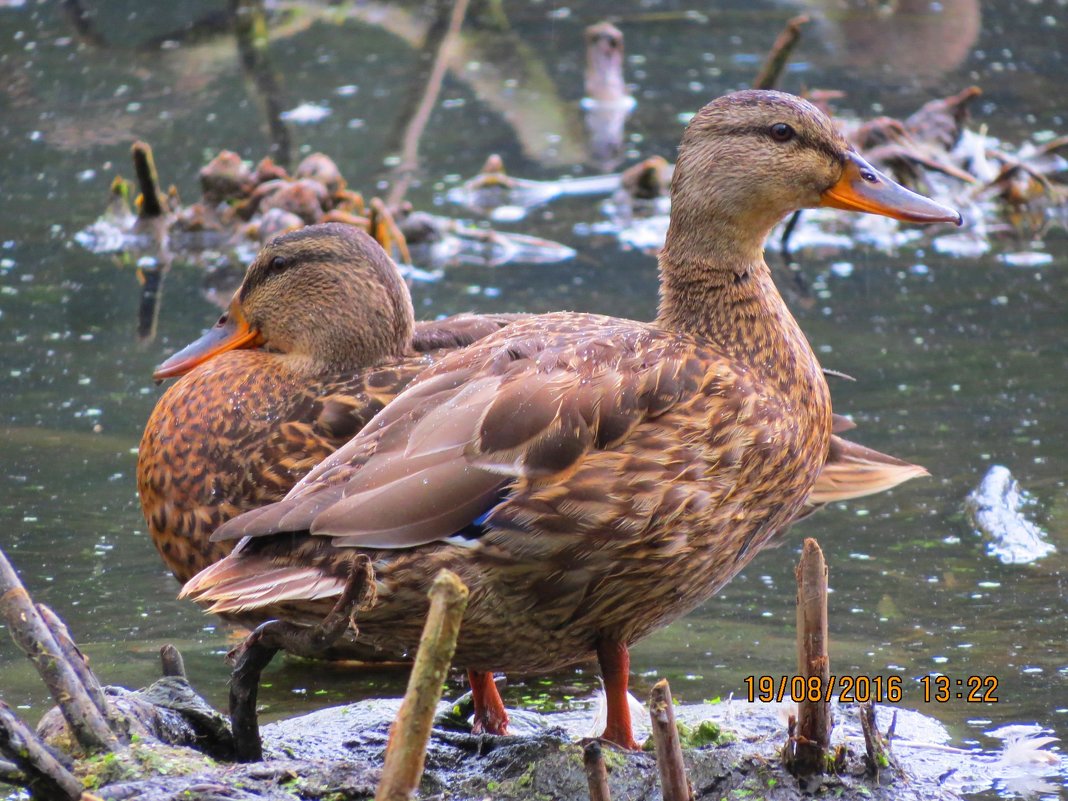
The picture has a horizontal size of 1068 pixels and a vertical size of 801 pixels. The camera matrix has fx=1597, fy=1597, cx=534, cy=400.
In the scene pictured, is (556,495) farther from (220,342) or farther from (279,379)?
(220,342)

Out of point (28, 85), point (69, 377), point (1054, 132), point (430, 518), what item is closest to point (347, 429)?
point (430, 518)

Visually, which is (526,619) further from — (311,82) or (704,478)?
(311,82)

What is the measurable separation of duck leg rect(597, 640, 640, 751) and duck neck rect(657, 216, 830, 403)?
2.60 ft

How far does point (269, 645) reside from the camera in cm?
337

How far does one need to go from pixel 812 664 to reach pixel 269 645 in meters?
1.13

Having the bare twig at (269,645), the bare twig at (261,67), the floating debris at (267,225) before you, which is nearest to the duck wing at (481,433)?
the bare twig at (269,645)

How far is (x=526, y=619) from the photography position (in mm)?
3498

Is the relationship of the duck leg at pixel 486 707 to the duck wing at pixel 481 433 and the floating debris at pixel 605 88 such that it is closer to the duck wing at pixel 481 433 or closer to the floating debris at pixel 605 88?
the duck wing at pixel 481 433

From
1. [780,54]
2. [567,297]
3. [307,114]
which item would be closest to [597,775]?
[567,297]

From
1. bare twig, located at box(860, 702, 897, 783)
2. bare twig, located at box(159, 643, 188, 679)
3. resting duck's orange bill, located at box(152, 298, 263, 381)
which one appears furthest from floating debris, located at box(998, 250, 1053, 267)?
bare twig, located at box(159, 643, 188, 679)

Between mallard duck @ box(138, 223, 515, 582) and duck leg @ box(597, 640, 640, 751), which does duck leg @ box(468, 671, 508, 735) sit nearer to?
duck leg @ box(597, 640, 640, 751)

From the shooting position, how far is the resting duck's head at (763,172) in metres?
4.23

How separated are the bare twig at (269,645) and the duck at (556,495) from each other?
0.29 feet

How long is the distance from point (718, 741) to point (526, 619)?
0.55 m
